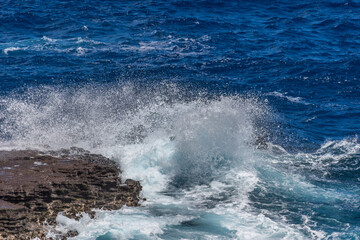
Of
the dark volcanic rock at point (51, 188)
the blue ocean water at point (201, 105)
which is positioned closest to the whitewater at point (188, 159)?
the blue ocean water at point (201, 105)

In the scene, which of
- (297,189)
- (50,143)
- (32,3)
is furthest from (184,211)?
(32,3)

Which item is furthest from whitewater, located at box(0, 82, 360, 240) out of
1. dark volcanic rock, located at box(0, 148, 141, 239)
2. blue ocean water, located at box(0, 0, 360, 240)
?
dark volcanic rock, located at box(0, 148, 141, 239)

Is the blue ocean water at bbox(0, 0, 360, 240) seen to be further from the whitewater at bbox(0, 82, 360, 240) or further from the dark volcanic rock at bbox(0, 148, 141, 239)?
the dark volcanic rock at bbox(0, 148, 141, 239)

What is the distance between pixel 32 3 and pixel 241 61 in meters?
22.9

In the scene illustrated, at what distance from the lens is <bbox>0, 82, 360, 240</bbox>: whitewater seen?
55.5 ft

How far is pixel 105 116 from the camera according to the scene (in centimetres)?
2644

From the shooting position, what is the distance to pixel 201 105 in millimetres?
25469

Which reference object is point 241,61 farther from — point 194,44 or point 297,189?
point 297,189

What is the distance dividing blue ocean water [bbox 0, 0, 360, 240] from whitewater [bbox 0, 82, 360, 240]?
0.07 m

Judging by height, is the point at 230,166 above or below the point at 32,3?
below

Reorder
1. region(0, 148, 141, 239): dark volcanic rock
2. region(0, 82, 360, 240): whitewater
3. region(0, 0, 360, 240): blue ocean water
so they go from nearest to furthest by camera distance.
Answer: region(0, 148, 141, 239): dark volcanic rock → region(0, 82, 360, 240): whitewater → region(0, 0, 360, 240): blue ocean water

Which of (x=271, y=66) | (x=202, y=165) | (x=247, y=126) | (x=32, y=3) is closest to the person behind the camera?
(x=202, y=165)

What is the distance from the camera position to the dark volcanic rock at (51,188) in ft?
49.9

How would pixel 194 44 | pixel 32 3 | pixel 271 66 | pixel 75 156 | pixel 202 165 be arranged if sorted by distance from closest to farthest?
pixel 75 156
pixel 202 165
pixel 271 66
pixel 194 44
pixel 32 3
